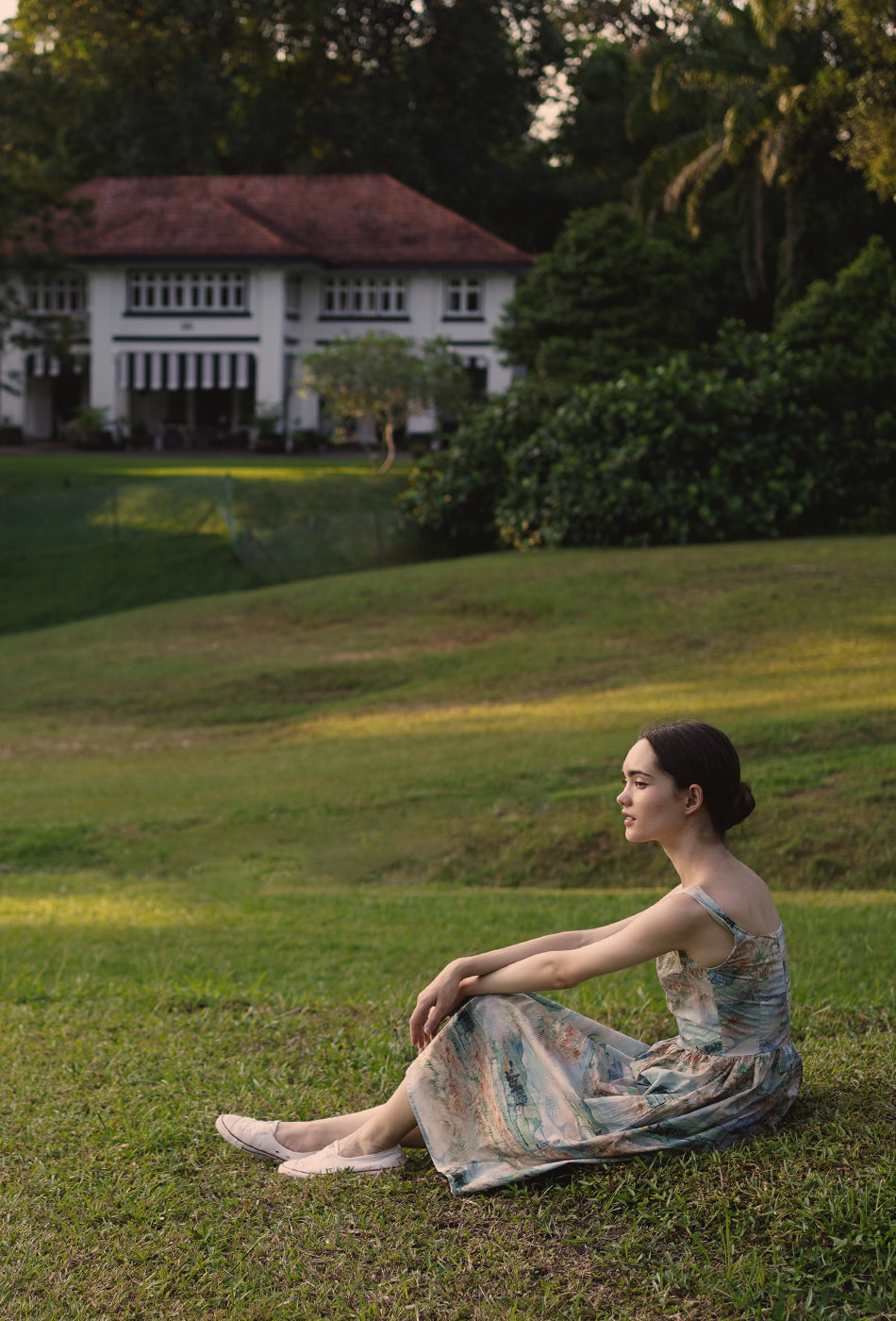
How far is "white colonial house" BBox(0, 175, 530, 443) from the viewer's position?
147 ft

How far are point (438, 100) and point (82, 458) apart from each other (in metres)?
22.7

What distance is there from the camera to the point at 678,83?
106ft

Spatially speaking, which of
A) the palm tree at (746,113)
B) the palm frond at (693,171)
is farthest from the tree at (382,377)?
the palm tree at (746,113)

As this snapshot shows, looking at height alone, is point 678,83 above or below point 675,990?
above

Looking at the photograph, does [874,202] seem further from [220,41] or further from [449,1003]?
[449,1003]

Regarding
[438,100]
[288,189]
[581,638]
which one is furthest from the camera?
[438,100]

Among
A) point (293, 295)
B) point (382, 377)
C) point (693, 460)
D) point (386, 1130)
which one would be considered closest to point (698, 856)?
point (386, 1130)

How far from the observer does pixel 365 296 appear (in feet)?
152

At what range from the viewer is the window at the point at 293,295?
45.8 meters

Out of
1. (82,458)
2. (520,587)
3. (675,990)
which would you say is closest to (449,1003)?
(675,990)

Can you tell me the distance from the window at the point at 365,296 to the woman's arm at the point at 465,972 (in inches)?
1729

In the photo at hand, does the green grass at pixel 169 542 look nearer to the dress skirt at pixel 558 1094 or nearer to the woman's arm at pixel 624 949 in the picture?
the dress skirt at pixel 558 1094

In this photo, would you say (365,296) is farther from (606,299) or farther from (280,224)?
(606,299)

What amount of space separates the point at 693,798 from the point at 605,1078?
0.86 m
